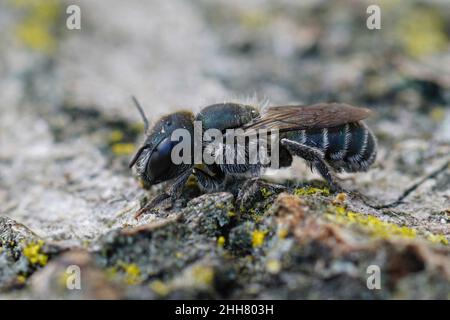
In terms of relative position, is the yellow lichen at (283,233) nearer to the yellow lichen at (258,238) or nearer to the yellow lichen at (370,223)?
the yellow lichen at (258,238)

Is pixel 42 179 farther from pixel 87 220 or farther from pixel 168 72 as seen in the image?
pixel 168 72

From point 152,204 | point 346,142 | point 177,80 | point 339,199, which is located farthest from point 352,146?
point 177,80

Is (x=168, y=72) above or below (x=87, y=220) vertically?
above

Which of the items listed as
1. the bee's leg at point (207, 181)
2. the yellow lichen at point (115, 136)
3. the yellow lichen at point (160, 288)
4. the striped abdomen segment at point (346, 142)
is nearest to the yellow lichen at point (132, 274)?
the yellow lichen at point (160, 288)

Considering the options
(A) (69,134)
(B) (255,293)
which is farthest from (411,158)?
(A) (69,134)
